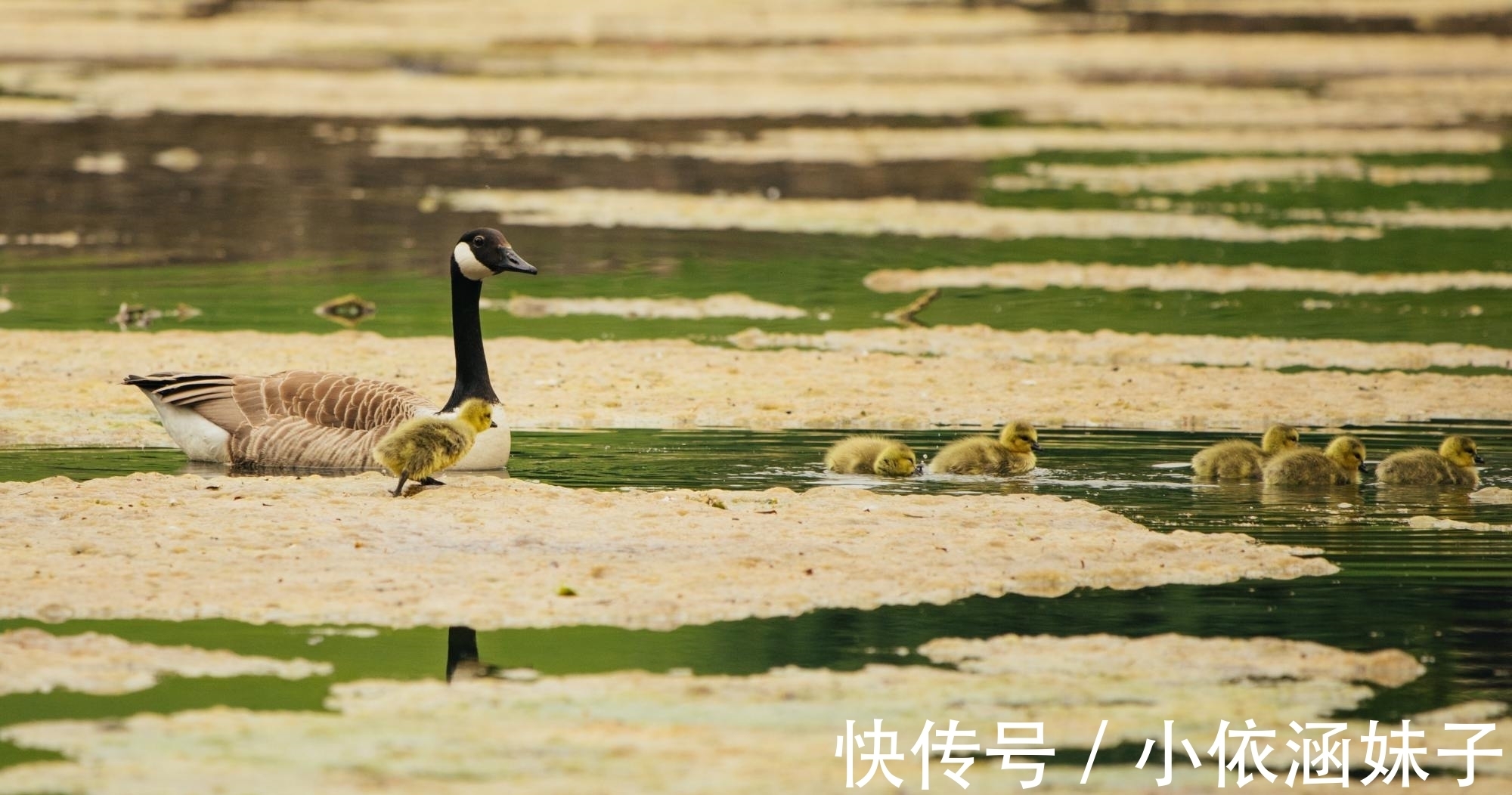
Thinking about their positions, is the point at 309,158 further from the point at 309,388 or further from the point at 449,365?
the point at 309,388

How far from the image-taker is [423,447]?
10.8 meters

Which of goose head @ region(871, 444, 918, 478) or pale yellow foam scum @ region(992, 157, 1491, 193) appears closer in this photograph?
goose head @ region(871, 444, 918, 478)

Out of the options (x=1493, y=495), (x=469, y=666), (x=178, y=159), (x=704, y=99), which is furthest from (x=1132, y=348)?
(x=704, y=99)

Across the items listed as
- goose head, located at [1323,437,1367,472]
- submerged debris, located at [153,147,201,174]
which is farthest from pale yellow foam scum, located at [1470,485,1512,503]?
submerged debris, located at [153,147,201,174]

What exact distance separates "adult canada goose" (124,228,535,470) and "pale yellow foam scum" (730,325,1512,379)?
5081 mm

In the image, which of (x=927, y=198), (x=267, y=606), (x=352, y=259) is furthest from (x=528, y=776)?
(x=927, y=198)

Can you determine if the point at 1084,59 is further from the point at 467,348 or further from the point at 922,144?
the point at 467,348

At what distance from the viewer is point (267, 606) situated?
340 inches

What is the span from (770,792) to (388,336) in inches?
442

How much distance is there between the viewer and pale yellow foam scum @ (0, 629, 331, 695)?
759 centimetres

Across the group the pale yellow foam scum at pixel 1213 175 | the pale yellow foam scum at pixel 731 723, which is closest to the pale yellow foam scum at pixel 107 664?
the pale yellow foam scum at pixel 731 723

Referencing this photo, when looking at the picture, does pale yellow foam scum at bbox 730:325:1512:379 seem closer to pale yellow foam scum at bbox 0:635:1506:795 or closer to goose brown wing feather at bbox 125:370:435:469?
goose brown wing feather at bbox 125:370:435:469

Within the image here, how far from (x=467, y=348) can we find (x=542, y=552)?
305 centimetres

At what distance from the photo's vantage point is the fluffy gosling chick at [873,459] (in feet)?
38.8
